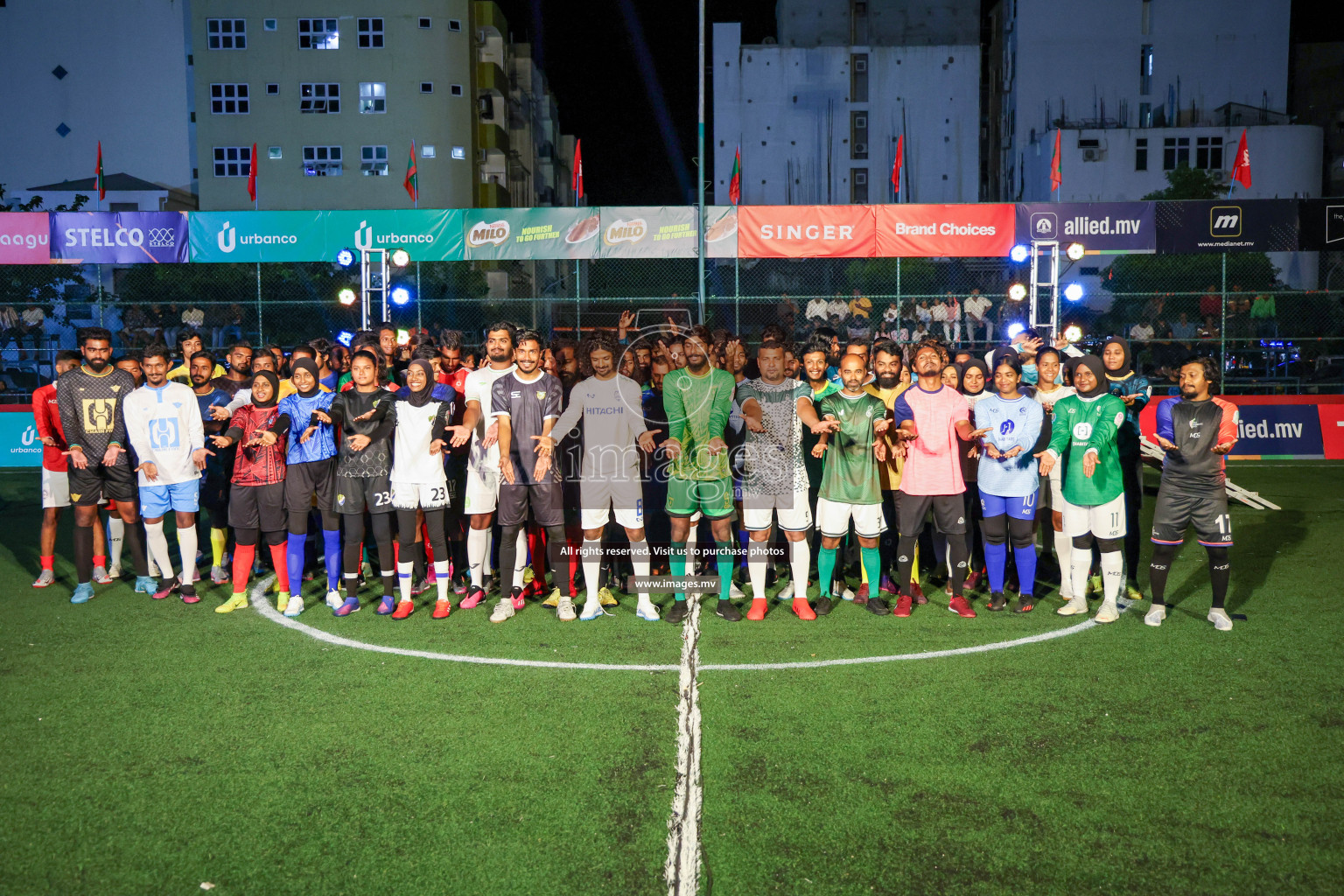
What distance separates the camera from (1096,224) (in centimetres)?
1611

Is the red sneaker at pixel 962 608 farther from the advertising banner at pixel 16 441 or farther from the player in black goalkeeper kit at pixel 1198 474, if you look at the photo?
the advertising banner at pixel 16 441

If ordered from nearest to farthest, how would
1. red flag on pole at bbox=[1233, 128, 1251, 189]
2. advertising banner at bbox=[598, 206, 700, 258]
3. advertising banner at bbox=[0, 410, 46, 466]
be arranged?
advertising banner at bbox=[0, 410, 46, 466] < advertising banner at bbox=[598, 206, 700, 258] < red flag on pole at bbox=[1233, 128, 1251, 189]

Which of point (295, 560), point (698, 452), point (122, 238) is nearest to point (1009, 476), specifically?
point (698, 452)

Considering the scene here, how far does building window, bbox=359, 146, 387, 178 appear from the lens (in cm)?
4162

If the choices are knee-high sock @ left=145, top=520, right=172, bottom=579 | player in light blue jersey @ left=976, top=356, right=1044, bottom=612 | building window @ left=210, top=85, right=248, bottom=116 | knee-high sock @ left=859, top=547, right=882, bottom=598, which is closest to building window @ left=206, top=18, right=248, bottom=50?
building window @ left=210, top=85, right=248, bottom=116

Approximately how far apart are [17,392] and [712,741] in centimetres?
1791

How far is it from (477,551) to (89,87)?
166ft

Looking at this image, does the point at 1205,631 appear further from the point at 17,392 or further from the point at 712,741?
the point at 17,392

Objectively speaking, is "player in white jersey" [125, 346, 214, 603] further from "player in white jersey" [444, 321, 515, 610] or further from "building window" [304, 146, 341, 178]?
"building window" [304, 146, 341, 178]

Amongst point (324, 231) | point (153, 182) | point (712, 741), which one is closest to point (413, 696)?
point (712, 741)

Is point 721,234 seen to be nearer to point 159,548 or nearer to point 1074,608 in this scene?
point 1074,608

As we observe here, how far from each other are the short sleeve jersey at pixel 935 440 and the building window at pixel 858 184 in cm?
4697

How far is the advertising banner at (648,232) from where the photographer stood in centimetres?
1592

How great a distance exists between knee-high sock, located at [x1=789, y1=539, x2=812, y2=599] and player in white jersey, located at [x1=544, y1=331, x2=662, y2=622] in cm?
112
